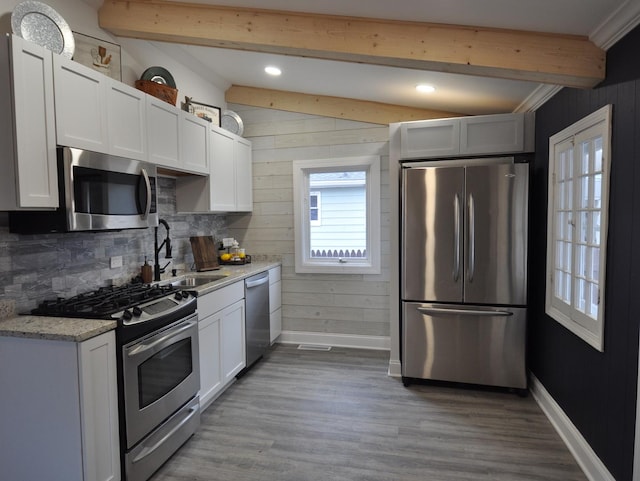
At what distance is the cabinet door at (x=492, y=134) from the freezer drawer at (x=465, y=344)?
1351 millimetres

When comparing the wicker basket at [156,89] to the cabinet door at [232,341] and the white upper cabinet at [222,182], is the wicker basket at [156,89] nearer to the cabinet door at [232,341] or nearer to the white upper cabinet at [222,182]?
the white upper cabinet at [222,182]

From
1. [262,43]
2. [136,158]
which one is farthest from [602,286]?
[136,158]

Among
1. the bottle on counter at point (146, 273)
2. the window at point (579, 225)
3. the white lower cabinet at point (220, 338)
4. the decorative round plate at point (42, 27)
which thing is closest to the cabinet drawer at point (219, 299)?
the white lower cabinet at point (220, 338)

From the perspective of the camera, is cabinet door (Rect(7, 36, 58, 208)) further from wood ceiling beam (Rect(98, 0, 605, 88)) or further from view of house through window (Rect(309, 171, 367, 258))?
view of house through window (Rect(309, 171, 367, 258))

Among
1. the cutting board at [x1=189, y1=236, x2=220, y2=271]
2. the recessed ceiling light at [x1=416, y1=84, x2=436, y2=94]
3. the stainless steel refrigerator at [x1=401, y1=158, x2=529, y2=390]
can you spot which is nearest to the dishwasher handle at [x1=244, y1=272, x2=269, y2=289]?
the cutting board at [x1=189, y1=236, x2=220, y2=271]

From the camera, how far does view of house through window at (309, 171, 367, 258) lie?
14.1 ft

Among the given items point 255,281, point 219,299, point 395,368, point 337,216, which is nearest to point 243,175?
point 337,216

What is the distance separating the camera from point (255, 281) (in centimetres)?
372

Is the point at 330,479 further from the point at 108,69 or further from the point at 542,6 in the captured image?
the point at 108,69

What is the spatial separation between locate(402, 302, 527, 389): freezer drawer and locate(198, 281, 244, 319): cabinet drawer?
1.49 m

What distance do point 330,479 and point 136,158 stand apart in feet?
7.85

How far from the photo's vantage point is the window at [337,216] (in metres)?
4.23

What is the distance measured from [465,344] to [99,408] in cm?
270

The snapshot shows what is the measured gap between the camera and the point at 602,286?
2.06 metres
